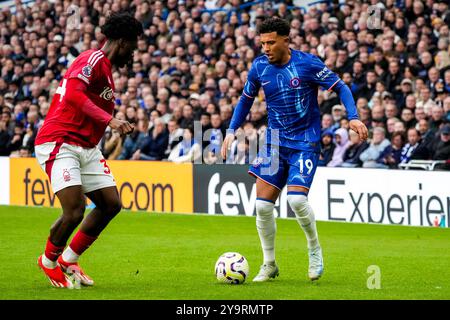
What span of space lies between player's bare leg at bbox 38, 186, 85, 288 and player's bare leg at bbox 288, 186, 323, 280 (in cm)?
200

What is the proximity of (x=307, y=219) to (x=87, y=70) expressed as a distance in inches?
99.3

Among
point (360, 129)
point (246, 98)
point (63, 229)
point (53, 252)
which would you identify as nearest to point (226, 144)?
point (246, 98)

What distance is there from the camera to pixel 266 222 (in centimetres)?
927

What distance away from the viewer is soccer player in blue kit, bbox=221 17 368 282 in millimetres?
9062

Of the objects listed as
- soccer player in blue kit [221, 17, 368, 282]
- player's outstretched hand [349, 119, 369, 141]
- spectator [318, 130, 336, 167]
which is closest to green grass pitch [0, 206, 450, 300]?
soccer player in blue kit [221, 17, 368, 282]

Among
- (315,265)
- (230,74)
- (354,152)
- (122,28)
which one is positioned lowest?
(315,265)

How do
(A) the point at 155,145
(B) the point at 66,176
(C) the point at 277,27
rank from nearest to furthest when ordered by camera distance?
(B) the point at 66,176 → (C) the point at 277,27 → (A) the point at 155,145

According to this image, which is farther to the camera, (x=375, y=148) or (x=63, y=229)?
(x=375, y=148)

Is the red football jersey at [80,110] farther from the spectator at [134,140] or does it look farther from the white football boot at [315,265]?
the spectator at [134,140]

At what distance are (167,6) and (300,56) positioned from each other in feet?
51.5

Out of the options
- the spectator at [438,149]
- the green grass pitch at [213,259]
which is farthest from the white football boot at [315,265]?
the spectator at [438,149]

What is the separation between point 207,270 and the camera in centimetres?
1012

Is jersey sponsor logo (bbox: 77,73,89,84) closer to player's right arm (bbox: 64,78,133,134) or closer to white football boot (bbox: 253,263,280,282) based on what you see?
player's right arm (bbox: 64,78,133,134)

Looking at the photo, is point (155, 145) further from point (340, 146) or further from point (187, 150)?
point (340, 146)
